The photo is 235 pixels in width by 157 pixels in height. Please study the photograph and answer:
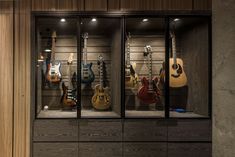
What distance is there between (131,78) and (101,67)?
0.53 m

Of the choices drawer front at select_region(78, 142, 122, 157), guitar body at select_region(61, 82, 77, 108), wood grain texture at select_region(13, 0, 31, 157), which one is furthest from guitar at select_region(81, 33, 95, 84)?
drawer front at select_region(78, 142, 122, 157)

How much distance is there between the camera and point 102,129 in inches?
159

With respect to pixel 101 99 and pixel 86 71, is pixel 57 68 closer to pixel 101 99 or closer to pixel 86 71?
pixel 86 71

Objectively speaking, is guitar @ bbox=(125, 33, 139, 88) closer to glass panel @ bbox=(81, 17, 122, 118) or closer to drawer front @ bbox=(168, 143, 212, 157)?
glass panel @ bbox=(81, 17, 122, 118)

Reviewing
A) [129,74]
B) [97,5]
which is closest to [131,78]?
[129,74]

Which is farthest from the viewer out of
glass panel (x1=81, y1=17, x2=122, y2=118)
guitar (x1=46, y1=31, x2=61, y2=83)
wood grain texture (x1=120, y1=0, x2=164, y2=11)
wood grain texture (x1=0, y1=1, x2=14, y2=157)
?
guitar (x1=46, y1=31, x2=61, y2=83)

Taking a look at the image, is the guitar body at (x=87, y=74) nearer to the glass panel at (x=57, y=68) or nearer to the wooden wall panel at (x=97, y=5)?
the glass panel at (x=57, y=68)

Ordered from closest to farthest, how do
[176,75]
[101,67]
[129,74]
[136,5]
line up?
[136,5]
[176,75]
[129,74]
[101,67]

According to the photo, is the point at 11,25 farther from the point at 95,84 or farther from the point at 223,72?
the point at 223,72

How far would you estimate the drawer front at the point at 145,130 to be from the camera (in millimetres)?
4043

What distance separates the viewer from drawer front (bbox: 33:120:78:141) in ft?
13.1

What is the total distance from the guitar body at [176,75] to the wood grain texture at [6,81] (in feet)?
7.54

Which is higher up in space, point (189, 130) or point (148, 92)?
point (148, 92)

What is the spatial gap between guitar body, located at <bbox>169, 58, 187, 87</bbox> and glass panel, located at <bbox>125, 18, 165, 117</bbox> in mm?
137
